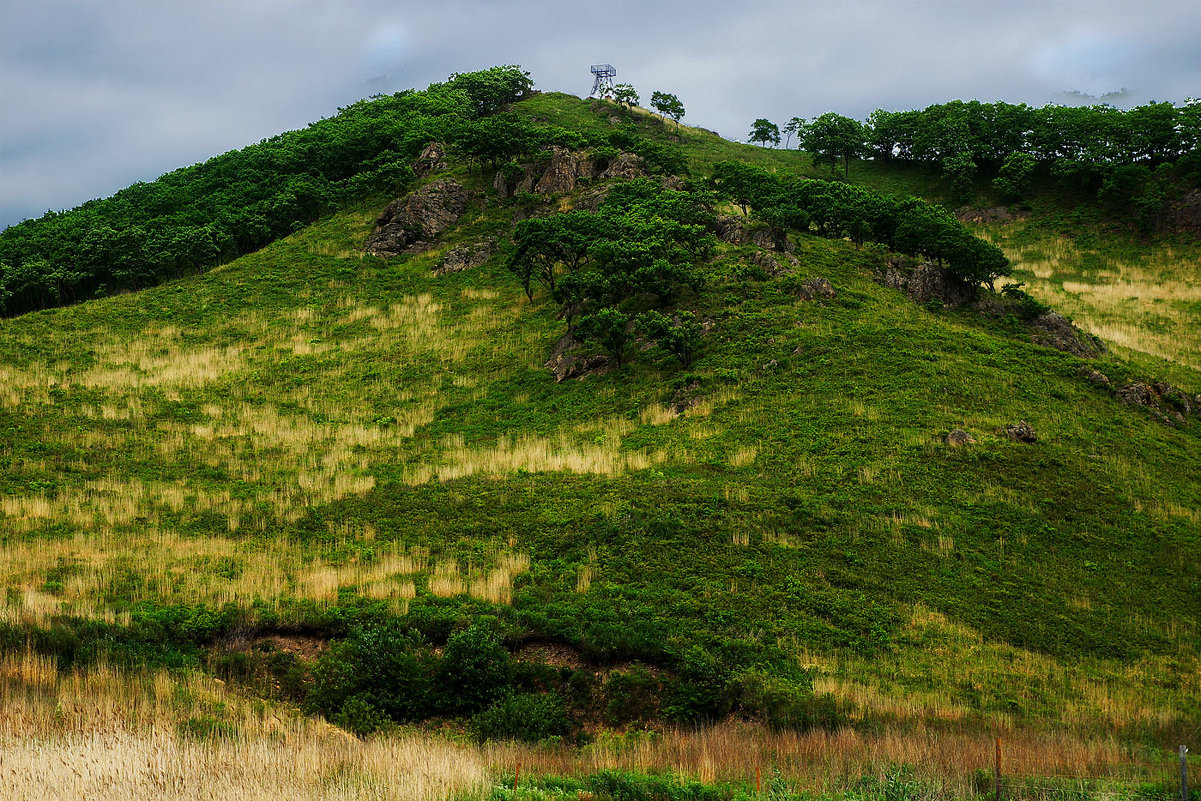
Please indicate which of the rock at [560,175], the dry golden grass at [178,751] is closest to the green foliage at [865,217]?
the rock at [560,175]

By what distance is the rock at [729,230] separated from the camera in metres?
43.7

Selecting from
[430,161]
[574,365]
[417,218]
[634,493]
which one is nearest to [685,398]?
[574,365]

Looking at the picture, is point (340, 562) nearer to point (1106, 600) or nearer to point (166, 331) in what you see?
point (1106, 600)

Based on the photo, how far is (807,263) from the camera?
40000 millimetres

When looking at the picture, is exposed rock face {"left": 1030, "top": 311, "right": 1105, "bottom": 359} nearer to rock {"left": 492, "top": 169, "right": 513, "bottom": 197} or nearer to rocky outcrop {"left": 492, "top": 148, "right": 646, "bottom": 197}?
rocky outcrop {"left": 492, "top": 148, "right": 646, "bottom": 197}

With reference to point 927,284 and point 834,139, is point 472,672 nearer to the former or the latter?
point 927,284

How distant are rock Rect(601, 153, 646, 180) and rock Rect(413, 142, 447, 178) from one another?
54.3 feet

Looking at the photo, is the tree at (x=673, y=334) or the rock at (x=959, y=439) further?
the tree at (x=673, y=334)

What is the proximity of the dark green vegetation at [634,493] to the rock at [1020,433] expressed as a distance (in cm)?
35

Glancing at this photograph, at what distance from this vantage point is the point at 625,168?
56031 mm

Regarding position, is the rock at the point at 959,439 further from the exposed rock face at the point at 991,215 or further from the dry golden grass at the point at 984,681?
the exposed rock face at the point at 991,215

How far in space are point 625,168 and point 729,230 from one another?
47.6 ft

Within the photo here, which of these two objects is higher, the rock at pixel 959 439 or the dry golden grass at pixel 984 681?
the rock at pixel 959 439

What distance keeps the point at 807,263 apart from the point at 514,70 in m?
79.9
